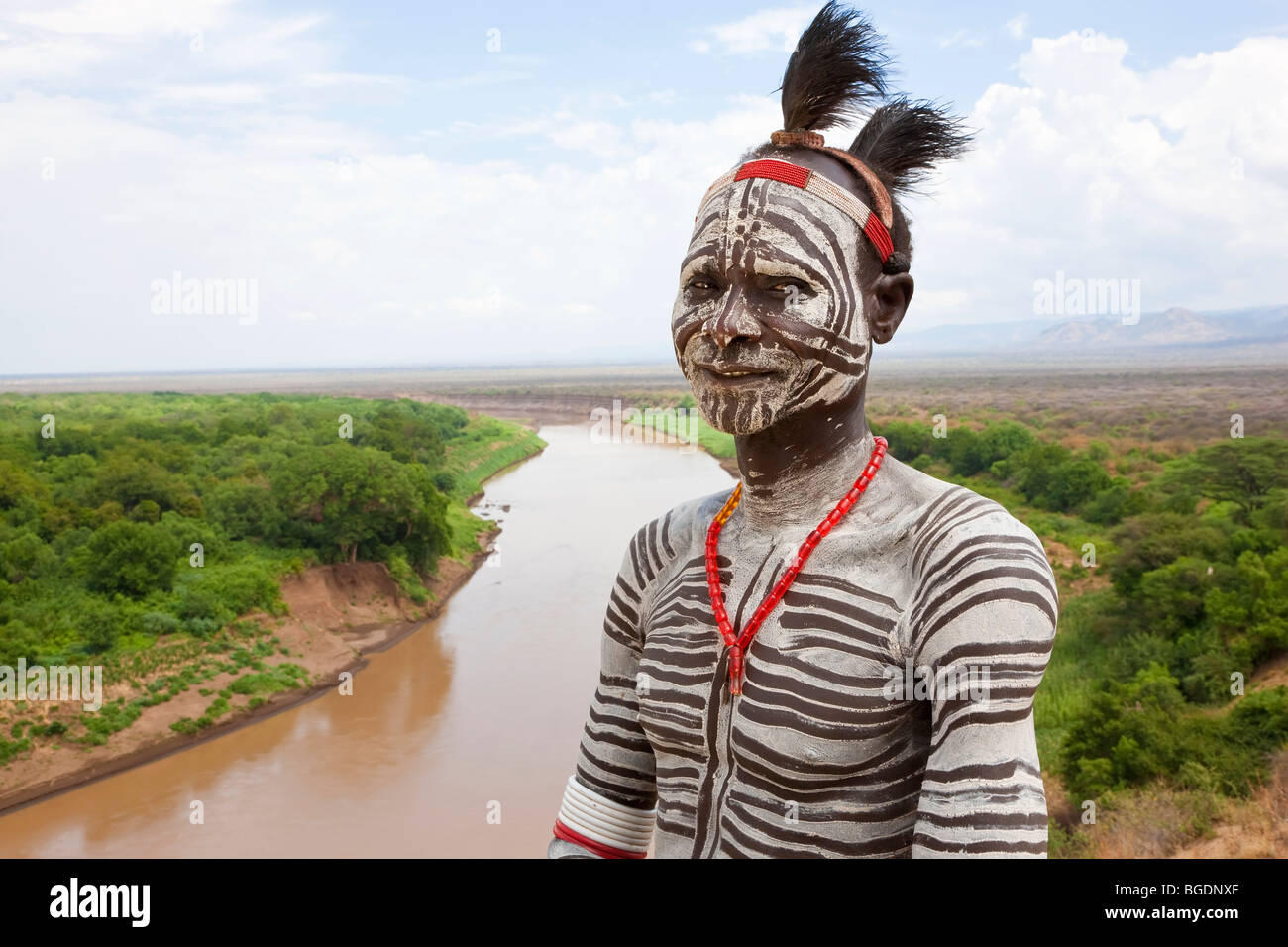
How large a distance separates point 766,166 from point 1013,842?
1590 mm

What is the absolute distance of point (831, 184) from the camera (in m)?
2.61

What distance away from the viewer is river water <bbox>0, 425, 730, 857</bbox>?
17.4 metres

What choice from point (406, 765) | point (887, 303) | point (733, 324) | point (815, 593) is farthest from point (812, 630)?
point (406, 765)

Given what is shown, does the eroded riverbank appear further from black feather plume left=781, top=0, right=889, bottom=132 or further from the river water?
black feather plume left=781, top=0, right=889, bottom=132

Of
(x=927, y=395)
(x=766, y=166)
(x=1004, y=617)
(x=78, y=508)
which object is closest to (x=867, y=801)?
(x=1004, y=617)

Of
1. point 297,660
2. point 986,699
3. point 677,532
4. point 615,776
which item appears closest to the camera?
point 986,699

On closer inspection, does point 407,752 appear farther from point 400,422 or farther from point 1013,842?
point 400,422

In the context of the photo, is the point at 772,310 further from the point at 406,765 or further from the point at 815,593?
the point at 406,765

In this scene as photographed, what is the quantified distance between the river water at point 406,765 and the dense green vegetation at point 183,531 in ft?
5.61

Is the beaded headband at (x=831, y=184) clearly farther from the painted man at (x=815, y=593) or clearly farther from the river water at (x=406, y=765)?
the river water at (x=406, y=765)

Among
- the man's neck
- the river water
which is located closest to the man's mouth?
the man's neck

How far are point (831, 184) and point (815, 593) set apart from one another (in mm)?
967

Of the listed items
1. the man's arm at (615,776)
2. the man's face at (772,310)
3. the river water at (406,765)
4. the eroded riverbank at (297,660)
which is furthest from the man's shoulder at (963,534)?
the eroded riverbank at (297,660)

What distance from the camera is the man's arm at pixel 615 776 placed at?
9.33 feet
